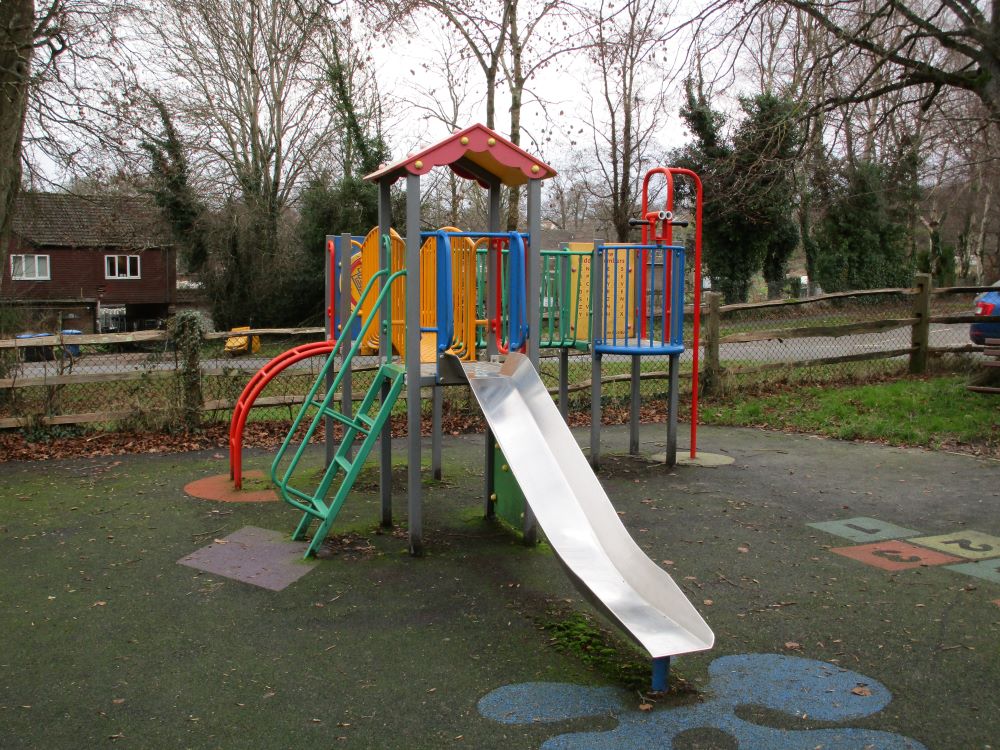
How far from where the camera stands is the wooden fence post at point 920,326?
1161cm

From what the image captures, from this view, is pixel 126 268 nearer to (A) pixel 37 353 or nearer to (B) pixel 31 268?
(B) pixel 31 268

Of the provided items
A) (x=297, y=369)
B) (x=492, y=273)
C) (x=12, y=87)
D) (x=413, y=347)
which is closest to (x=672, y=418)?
(x=492, y=273)

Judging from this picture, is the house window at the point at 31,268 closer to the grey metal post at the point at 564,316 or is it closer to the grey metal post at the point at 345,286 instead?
the grey metal post at the point at 345,286

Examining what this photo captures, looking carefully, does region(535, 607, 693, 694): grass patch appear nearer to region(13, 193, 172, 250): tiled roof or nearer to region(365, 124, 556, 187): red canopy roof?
region(365, 124, 556, 187): red canopy roof

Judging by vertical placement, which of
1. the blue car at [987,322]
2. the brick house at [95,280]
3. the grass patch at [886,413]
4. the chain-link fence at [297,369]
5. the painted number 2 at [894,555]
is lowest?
the painted number 2 at [894,555]

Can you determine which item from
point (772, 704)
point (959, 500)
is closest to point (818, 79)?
point (959, 500)

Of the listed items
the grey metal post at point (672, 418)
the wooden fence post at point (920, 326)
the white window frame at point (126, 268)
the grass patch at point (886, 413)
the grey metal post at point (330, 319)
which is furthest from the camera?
the white window frame at point (126, 268)

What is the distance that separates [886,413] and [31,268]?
4263 centimetres

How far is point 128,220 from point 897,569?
25611 mm

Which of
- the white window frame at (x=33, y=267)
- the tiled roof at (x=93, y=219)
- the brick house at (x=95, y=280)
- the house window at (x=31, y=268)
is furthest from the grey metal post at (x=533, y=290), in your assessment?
the white window frame at (x=33, y=267)

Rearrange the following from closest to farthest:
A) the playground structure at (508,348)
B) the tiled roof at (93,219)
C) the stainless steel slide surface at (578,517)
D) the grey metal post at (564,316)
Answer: the stainless steel slide surface at (578,517), the playground structure at (508,348), the grey metal post at (564,316), the tiled roof at (93,219)

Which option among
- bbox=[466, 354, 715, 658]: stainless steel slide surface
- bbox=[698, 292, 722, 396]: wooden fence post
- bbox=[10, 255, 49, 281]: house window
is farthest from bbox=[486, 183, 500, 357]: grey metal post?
bbox=[10, 255, 49, 281]: house window

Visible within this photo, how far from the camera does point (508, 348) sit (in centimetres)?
530

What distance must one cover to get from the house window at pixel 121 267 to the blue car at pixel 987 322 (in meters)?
40.2
